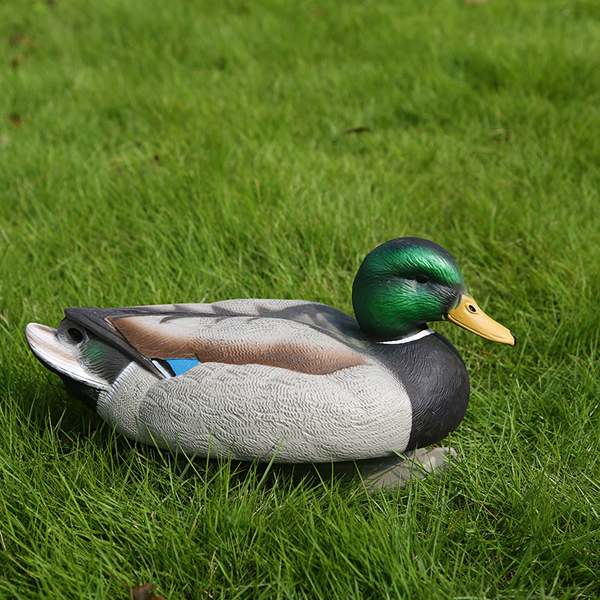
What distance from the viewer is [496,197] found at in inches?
127

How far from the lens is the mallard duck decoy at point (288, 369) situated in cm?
161

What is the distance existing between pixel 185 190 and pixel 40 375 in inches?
51.1

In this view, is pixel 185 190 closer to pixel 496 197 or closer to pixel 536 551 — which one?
pixel 496 197

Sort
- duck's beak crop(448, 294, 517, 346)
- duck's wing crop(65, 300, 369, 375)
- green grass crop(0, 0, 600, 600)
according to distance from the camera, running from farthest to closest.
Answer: duck's beak crop(448, 294, 517, 346), duck's wing crop(65, 300, 369, 375), green grass crop(0, 0, 600, 600)

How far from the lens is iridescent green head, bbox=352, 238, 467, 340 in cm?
177

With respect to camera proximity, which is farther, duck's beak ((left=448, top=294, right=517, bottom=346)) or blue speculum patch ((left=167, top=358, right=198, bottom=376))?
duck's beak ((left=448, top=294, right=517, bottom=346))

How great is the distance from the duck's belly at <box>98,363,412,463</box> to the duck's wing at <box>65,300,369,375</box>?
0.10ft

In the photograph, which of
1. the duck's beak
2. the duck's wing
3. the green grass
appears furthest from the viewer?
the duck's beak

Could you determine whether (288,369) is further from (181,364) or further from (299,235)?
(299,235)

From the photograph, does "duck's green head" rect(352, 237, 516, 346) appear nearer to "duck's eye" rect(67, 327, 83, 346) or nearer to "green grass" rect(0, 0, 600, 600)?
"green grass" rect(0, 0, 600, 600)

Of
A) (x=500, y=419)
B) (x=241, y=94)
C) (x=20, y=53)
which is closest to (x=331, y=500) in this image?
(x=500, y=419)

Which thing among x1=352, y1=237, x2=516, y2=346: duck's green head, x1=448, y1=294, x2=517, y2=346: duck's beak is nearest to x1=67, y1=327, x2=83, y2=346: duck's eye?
x1=352, y1=237, x2=516, y2=346: duck's green head

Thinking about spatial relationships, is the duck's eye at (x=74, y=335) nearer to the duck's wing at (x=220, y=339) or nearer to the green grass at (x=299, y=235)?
the duck's wing at (x=220, y=339)

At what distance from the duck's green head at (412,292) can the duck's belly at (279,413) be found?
0.18m
